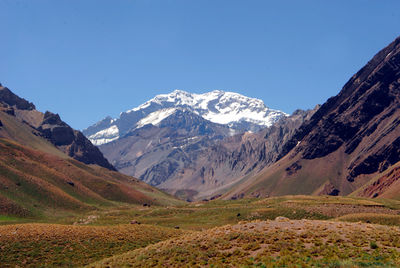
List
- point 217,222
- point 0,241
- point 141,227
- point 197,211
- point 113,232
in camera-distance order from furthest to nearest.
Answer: point 197,211
point 217,222
point 141,227
point 113,232
point 0,241

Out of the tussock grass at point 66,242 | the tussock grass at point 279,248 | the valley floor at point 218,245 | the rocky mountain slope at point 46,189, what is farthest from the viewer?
the rocky mountain slope at point 46,189

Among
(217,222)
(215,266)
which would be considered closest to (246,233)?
(215,266)

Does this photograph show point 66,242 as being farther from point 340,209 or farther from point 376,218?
point 340,209

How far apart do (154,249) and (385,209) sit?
77.7m

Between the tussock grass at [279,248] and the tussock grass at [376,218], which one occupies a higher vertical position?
the tussock grass at [376,218]

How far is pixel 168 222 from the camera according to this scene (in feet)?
327

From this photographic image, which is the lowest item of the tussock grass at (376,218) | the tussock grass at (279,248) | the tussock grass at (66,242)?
the tussock grass at (66,242)

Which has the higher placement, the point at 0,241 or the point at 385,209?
the point at 385,209

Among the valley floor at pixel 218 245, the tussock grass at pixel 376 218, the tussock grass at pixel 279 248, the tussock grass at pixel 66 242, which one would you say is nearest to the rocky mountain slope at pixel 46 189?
the tussock grass at pixel 66 242

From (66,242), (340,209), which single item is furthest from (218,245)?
(340,209)

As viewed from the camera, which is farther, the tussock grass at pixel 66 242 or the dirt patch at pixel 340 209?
the dirt patch at pixel 340 209

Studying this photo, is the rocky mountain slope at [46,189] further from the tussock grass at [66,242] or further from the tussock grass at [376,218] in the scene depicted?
the tussock grass at [376,218]

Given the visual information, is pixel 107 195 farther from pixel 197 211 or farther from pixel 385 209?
Result: pixel 385 209

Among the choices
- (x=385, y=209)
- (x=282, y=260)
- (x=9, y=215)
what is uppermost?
(x=385, y=209)
